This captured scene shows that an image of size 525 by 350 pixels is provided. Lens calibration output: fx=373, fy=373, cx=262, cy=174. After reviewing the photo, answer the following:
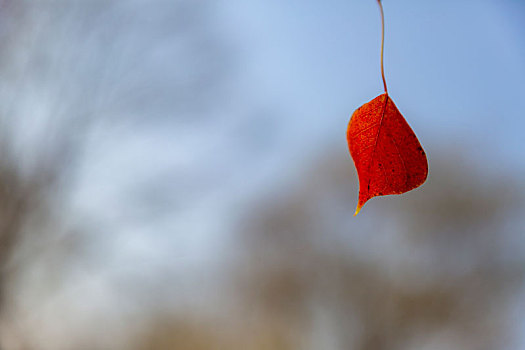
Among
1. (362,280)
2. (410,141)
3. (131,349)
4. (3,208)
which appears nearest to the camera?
(410,141)

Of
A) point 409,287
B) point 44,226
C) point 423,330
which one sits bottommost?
point 44,226

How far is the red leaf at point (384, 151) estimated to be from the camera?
0.30 m

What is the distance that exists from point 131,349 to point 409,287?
1.24 meters

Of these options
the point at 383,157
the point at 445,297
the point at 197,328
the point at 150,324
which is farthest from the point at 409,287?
the point at 383,157

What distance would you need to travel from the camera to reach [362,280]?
1.71 meters

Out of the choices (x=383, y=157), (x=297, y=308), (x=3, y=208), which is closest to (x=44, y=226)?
(x=3, y=208)

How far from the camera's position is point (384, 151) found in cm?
31

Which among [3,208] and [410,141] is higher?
[410,141]

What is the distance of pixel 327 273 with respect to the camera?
176 cm

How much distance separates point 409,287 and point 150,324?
1.14 m

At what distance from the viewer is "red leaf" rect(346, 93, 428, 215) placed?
0.97 ft

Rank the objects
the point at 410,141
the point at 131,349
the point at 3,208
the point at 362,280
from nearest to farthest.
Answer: the point at 410,141, the point at 3,208, the point at 131,349, the point at 362,280

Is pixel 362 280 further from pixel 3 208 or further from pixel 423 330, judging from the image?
pixel 3 208

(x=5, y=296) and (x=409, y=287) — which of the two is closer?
(x=5, y=296)
